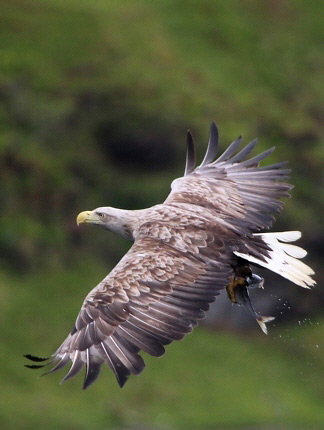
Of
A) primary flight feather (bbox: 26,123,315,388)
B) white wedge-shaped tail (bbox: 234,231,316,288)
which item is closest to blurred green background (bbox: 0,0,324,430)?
primary flight feather (bbox: 26,123,315,388)

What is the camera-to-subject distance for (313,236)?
51.5m

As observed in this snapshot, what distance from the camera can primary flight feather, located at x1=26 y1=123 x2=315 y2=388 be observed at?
15.9 metres

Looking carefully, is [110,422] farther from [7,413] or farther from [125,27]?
[125,27]

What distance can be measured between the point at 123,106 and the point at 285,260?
3551cm

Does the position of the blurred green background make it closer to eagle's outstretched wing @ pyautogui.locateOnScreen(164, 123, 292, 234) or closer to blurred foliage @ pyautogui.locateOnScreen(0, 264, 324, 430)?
blurred foliage @ pyautogui.locateOnScreen(0, 264, 324, 430)

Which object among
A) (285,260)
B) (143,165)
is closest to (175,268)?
(285,260)

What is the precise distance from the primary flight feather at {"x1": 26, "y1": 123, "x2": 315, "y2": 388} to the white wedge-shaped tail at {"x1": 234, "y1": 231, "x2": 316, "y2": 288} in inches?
0.5

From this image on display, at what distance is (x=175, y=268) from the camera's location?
54.4ft

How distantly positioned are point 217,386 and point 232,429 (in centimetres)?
179

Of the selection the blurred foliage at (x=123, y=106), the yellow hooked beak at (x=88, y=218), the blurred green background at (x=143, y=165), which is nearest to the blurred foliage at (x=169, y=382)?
the blurred green background at (x=143, y=165)

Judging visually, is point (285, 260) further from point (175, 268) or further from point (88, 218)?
point (88, 218)

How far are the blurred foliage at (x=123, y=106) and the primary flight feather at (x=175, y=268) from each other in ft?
97.1

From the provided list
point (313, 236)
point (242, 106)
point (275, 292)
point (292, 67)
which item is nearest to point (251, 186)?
point (275, 292)

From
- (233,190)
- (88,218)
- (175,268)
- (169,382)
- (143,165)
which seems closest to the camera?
(175,268)
